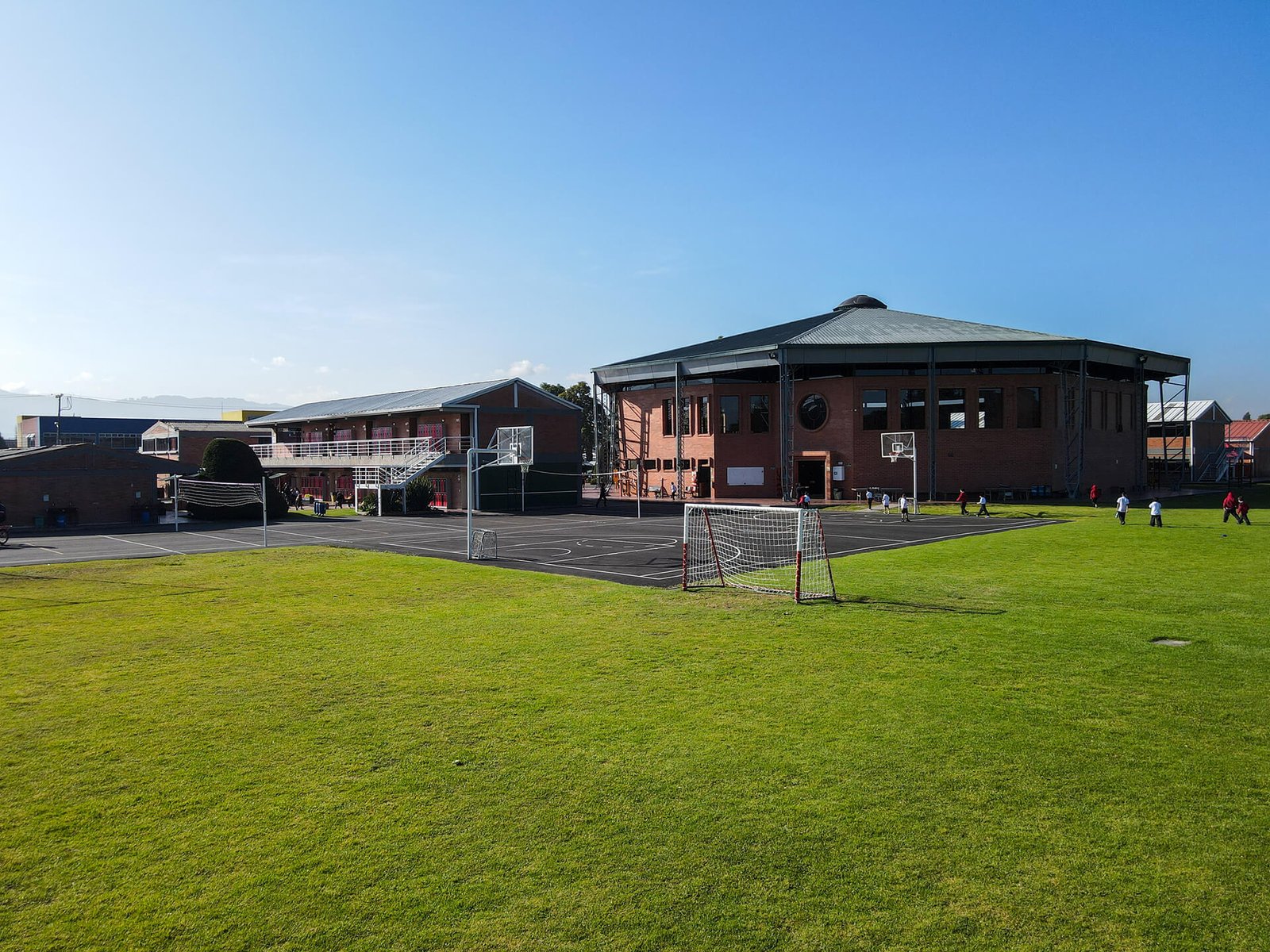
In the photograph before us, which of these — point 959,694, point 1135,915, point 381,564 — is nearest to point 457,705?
point 959,694

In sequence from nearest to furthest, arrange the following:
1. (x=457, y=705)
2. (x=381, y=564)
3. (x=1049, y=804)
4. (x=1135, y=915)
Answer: (x=1135, y=915) < (x=1049, y=804) < (x=457, y=705) < (x=381, y=564)

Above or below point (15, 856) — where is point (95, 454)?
above

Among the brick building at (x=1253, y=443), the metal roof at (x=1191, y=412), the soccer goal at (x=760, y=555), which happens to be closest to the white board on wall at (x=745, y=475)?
the soccer goal at (x=760, y=555)

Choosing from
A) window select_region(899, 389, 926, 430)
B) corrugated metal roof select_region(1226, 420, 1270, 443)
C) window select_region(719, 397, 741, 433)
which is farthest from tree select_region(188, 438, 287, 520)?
corrugated metal roof select_region(1226, 420, 1270, 443)

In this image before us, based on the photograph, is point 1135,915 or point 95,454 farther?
point 95,454

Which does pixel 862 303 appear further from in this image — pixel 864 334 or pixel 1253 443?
pixel 1253 443

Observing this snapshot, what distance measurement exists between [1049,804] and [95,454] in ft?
172

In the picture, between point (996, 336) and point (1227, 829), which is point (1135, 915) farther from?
point (996, 336)

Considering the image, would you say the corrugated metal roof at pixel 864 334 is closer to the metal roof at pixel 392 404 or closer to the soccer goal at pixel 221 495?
the metal roof at pixel 392 404

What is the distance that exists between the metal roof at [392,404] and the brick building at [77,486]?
1624cm

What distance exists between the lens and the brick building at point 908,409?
54906 mm

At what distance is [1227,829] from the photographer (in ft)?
22.8

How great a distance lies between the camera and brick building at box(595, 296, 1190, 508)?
180 feet

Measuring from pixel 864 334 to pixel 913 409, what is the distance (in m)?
6.38
